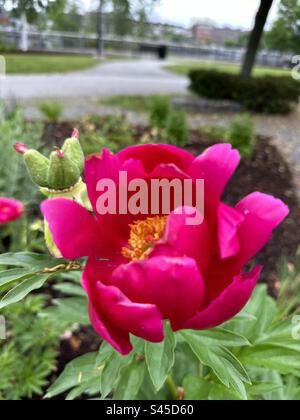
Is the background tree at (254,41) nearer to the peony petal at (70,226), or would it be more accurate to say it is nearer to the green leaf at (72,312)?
the green leaf at (72,312)

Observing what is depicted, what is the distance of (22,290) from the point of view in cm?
59

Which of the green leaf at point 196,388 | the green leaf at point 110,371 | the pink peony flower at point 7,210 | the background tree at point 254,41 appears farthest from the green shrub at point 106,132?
the background tree at point 254,41

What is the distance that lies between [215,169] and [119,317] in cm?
20

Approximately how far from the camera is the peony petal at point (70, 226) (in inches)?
21.5

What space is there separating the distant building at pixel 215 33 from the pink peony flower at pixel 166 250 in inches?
469

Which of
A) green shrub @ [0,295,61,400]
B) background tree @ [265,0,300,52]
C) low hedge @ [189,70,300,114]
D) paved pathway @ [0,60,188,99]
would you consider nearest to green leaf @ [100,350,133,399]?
green shrub @ [0,295,61,400]

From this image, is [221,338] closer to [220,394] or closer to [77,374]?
[220,394]

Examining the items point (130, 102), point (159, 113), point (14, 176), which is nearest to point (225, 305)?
point (14, 176)

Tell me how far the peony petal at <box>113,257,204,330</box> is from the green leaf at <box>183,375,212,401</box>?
41cm

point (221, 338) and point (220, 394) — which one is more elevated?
point (221, 338)

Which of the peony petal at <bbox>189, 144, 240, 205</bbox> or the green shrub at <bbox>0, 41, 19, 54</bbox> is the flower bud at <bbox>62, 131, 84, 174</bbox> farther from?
the green shrub at <bbox>0, 41, 19, 54</bbox>

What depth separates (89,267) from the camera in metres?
0.56

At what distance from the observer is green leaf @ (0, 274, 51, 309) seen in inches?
22.5

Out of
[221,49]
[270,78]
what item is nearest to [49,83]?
[270,78]
